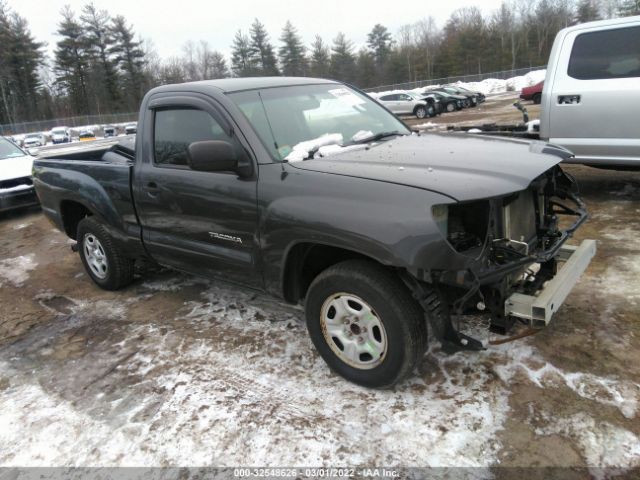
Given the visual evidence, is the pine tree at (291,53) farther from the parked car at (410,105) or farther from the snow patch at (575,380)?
the snow patch at (575,380)

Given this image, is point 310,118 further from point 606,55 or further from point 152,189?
point 606,55

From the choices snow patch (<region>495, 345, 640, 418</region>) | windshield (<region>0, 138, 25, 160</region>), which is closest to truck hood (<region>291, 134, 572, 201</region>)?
snow patch (<region>495, 345, 640, 418</region>)

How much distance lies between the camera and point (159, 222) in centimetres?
406

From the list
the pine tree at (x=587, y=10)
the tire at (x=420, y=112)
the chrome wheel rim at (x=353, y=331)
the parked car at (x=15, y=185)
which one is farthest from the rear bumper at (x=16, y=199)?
the pine tree at (x=587, y=10)

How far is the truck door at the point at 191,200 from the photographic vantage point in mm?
3371

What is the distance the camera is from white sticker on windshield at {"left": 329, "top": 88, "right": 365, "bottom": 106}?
4070 mm

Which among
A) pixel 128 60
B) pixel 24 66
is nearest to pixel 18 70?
pixel 24 66

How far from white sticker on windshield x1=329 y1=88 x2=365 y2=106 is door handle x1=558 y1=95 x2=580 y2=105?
9.66ft

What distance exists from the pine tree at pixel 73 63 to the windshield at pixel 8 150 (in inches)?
2370

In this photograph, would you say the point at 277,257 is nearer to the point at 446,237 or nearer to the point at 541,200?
the point at 446,237

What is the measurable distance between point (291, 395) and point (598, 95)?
4.84 m

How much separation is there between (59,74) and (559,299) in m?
73.3

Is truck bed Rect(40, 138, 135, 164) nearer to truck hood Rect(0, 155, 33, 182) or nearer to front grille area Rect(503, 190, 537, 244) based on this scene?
front grille area Rect(503, 190, 537, 244)

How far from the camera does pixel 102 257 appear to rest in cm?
500
